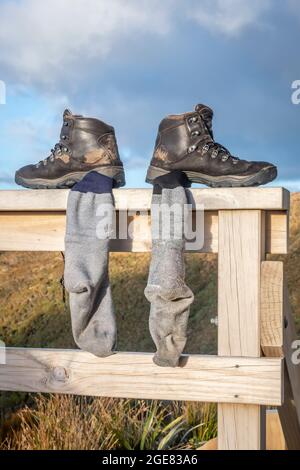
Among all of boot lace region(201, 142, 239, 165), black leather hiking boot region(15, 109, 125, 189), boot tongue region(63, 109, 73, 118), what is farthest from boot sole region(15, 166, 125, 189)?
boot lace region(201, 142, 239, 165)

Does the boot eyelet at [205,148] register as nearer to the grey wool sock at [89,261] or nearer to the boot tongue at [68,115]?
the grey wool sock at [89,261]

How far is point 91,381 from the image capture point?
236cm

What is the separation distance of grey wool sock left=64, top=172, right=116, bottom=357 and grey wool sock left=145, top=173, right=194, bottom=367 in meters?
0.18

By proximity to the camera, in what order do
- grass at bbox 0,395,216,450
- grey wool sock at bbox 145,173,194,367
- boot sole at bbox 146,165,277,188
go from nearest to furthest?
grey wool sock at bbox 145,173,194,367
boot sole at bbox 146,165,277,188
grass at bbox 0,395,216,450

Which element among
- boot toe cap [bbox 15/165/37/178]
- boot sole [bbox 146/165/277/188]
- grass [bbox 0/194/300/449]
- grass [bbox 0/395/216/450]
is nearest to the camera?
boot sole [bbox 146/165/277/188]

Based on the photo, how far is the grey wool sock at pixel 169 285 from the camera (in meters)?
2.16

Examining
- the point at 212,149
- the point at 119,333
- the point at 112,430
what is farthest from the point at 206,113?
the point at 119,333

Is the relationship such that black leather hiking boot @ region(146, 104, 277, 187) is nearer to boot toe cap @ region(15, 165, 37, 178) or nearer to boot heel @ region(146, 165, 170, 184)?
boot heel @ region(146, 165, 170, 184)

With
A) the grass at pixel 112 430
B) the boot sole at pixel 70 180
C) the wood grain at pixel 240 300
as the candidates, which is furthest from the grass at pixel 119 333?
the boot sole at pixel 70 180

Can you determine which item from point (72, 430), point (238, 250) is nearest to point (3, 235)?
point (238, 250)

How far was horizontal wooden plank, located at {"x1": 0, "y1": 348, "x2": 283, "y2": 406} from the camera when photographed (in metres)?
2.21

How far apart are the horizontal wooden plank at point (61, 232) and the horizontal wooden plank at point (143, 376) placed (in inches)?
14.7

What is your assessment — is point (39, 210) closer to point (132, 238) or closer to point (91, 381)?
point (132, 238)

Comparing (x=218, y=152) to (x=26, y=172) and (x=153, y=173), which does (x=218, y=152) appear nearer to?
(x=153, y=173)
